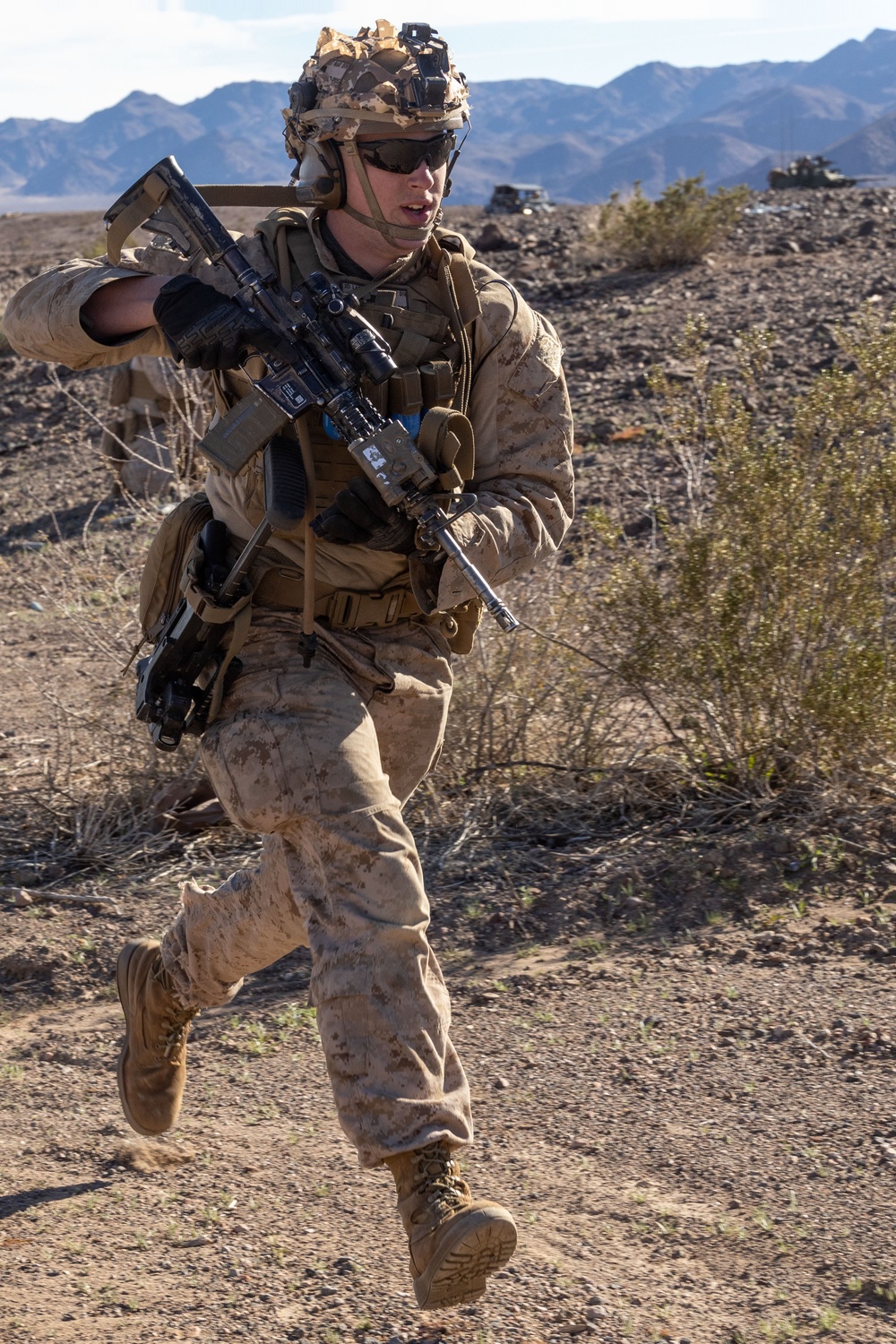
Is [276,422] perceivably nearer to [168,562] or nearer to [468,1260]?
[168,562]

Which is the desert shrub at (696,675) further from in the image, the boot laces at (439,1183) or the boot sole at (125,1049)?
the boot laces at (439,1183)

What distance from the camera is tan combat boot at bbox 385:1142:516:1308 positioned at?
7.25ft

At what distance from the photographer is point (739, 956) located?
376 centimetres

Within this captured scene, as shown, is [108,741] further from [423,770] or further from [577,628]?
[423,770]

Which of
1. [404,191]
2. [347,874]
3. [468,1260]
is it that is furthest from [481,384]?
[468,1260]

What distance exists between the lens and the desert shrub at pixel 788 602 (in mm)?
4324

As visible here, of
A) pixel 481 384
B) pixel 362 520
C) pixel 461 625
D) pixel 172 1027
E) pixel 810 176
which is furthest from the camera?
pixel 810 176

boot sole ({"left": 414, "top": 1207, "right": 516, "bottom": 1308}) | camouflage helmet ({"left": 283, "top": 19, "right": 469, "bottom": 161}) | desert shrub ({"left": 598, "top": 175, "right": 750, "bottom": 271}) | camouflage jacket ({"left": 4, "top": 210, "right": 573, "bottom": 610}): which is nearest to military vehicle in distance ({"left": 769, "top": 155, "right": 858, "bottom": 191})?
desert shrub ({"left": 598, "top": 175, "right": 750, "bottom": 271})

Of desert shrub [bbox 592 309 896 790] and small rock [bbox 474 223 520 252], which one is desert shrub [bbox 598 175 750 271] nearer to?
small rock [bbox 474 223 520 252]

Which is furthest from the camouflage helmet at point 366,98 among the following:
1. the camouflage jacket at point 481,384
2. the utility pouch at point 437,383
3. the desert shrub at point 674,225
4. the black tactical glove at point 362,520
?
the desert shrub at point 674,225

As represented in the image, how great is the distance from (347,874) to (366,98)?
1413 mm

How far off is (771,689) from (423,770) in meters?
1.71

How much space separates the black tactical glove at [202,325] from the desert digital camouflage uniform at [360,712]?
0.18 metres

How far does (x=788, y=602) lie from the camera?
4.42 metres
